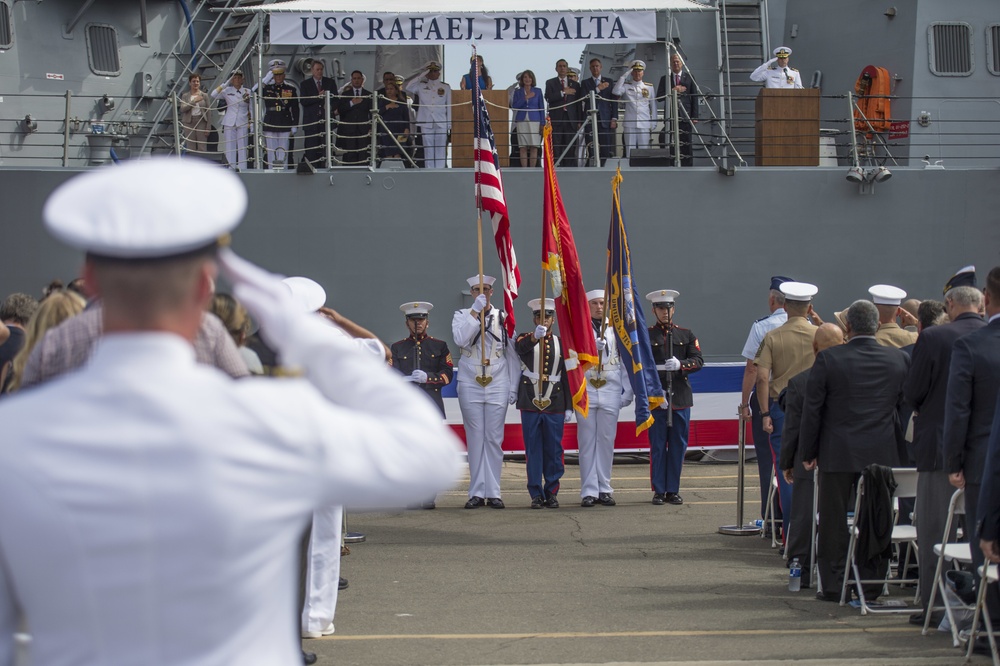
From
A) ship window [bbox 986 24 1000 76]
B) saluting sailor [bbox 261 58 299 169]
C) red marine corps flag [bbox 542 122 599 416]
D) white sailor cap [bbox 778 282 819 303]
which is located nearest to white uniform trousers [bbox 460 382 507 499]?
red marine corps flag [bbox 542 122 599 416]

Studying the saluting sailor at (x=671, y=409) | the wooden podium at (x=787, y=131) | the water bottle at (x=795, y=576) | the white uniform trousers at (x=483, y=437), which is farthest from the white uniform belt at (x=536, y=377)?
the wooden podium at (x=787, y=131)

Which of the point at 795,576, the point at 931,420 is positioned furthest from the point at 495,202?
the point at 931,420

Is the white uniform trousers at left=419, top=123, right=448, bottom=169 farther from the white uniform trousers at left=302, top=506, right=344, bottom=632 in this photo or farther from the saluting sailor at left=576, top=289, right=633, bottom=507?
the white uniform trousers at left=302, top=506, right=344, bottom=632

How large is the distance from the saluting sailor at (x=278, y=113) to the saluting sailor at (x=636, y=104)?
4.30m

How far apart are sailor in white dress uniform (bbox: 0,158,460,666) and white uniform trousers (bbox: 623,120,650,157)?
14.7 meters

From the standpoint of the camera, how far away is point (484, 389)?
37.4ft

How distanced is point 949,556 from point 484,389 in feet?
19.4

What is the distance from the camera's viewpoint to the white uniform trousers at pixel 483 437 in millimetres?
11180

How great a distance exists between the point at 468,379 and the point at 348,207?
224 inches

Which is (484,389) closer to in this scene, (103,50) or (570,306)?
(570,306)

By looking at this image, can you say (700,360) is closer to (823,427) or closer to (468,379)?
(468,379)

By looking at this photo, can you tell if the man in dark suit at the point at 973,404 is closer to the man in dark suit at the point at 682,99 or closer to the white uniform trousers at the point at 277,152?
the man in dark suit at the point at 682,99

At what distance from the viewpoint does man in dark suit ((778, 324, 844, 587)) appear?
7.50 m

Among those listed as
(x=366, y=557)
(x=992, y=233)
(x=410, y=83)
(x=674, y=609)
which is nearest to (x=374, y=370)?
A: (x=674, y=609)
